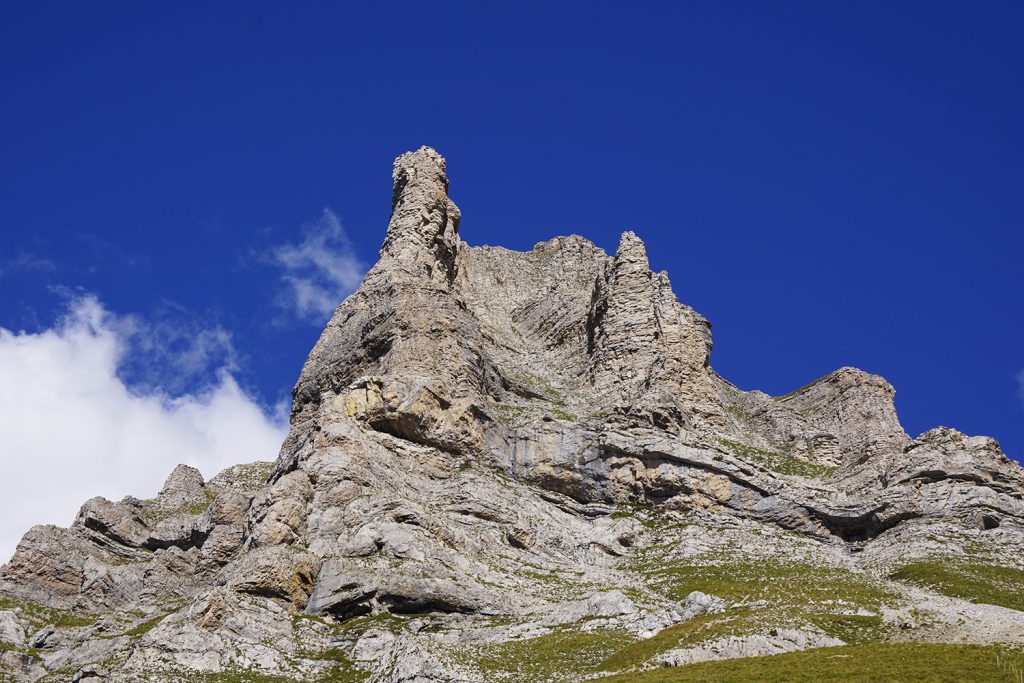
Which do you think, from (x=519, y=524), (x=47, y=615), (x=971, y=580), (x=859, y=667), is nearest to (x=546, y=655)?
(x=859, y=667)

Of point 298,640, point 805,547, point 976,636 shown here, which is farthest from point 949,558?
point 298,640

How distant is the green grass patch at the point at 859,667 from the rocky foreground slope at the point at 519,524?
3.88m

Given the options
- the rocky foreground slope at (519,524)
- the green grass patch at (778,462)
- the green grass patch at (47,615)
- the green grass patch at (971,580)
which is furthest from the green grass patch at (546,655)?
the green grass patch at (778,462)

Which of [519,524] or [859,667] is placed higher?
[519,524]

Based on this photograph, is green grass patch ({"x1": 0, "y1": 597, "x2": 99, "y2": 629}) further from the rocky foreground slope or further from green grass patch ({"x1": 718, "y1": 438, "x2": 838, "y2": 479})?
green grass patch ({"x1": 718, "y1": 438, "x2": 838, "y2": 479})

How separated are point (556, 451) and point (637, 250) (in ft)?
141

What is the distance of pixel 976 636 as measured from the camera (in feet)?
207

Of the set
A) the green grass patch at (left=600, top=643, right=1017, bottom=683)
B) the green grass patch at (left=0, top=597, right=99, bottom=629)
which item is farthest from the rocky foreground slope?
the green grass patch at (left=600, top=643, right=1017, bottom=683)

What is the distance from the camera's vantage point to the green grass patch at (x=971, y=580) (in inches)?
3155

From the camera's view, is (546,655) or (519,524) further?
(519,524)

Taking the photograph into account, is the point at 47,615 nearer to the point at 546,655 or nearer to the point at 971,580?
the point at 546,655

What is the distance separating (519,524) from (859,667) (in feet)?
143

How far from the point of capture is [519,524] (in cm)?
9506

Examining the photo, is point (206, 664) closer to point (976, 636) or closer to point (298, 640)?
point (298, 640)
